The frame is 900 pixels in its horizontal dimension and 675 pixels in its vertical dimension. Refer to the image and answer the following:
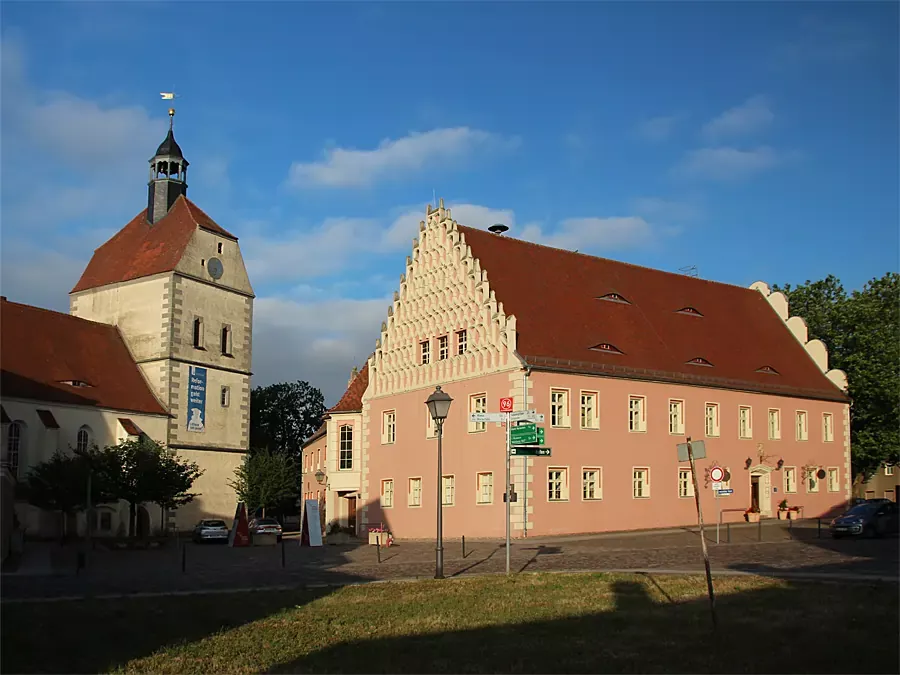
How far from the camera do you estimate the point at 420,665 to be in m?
12.2

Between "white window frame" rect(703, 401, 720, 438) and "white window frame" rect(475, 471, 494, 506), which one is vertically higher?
"white window frame" rect(703, 401, 720, 438)

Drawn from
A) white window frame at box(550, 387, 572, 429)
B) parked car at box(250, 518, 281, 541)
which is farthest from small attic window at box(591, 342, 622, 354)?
parked car at box(250, 518, 281, 541)

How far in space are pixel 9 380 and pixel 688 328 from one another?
3287 centimetres

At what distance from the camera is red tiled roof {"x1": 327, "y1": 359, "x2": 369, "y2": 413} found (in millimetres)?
53031

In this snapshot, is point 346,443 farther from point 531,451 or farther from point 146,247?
point 531,451

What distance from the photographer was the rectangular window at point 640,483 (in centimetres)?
4244

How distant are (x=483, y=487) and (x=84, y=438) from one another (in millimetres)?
21698

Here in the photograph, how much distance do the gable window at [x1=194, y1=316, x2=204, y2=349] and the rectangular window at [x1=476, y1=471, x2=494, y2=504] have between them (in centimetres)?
2385


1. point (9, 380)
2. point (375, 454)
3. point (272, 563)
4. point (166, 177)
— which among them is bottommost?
point (272, 563)

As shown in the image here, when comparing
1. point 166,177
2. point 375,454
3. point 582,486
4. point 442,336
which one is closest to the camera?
point 582,486

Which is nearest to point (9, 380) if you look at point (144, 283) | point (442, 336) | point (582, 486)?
point (144, 283)

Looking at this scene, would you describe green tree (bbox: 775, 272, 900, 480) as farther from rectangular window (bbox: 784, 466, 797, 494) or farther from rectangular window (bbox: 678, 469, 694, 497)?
rectangular window (bbox: 678, 469, 694, 497)

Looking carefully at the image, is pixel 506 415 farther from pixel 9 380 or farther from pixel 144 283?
pixel 144 283

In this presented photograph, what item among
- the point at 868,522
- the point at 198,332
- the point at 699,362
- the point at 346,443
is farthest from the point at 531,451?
the point at 198,332
